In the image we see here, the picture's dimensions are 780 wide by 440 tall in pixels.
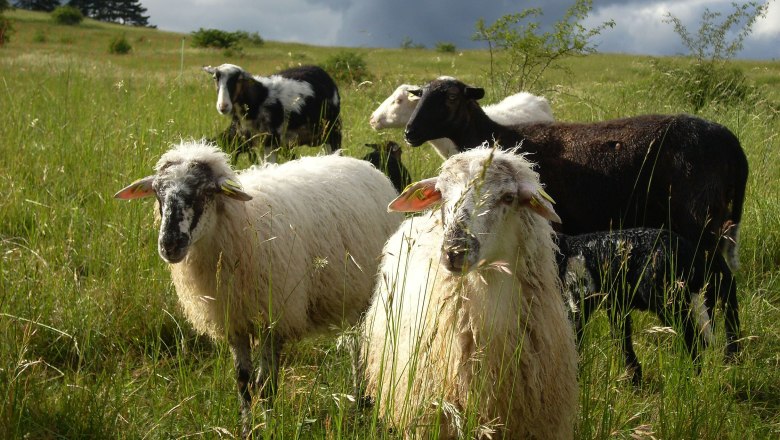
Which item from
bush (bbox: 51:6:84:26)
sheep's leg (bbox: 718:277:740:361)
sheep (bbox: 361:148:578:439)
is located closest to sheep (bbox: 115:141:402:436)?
sheep (bbox: 361:148:578:439)

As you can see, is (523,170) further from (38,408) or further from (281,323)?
(38,408)

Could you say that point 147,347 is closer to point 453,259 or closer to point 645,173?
point 453,259

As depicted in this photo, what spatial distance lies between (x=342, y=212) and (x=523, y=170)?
1648mm

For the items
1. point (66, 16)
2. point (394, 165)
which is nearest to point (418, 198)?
point (394, 165)

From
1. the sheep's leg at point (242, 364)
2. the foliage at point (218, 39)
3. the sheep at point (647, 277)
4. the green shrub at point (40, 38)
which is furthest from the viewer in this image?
the green shrub at point (40, 38)

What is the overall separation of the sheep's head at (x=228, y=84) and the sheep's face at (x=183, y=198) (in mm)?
4273

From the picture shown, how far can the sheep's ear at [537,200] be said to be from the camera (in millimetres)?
2486

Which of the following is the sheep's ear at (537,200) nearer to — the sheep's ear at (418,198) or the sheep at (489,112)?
the sheep's ear at (418,198)

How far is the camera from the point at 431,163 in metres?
7.59

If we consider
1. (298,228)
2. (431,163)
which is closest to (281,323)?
(298,228)

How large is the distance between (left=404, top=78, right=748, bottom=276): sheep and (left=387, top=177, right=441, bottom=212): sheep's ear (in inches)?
80.8

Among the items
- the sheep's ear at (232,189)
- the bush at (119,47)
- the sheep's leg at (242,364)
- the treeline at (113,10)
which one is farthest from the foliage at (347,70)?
the treeline at (113,10)

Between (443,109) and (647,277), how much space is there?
8.71 feet

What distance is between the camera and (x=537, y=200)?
8.21 ft
